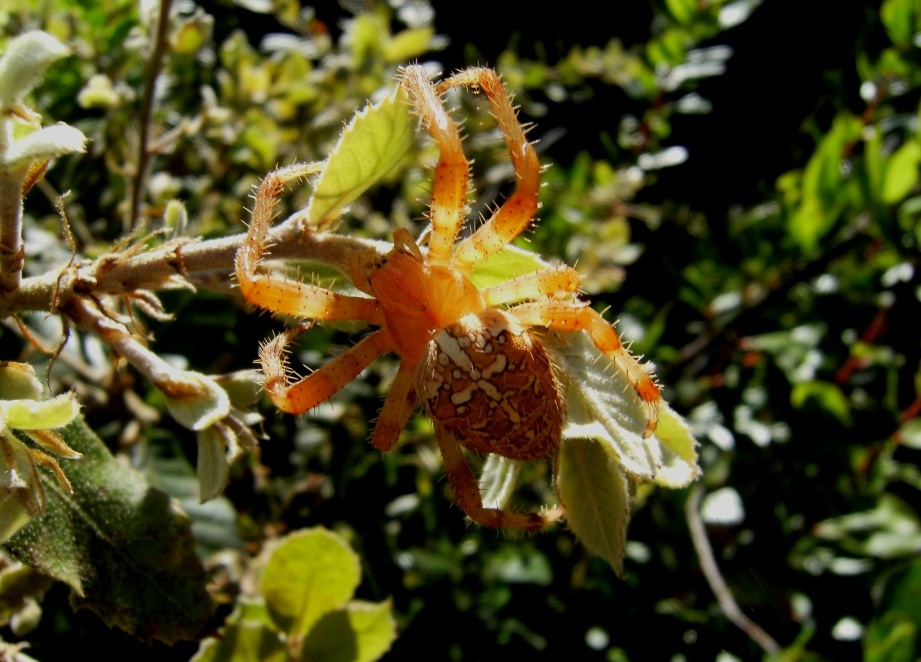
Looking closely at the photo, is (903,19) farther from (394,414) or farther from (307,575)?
(307,575)

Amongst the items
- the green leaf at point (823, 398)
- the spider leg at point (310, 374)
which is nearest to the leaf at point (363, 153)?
the spider leg at point (310, 374)

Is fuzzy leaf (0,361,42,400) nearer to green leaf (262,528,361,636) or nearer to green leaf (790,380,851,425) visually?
green leaf (262,528,361,636)

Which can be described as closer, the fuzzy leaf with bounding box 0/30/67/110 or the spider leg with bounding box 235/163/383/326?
the fuzzy leaf with bounding box 0/30/67/110

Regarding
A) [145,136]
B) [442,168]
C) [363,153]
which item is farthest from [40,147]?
[145,136]

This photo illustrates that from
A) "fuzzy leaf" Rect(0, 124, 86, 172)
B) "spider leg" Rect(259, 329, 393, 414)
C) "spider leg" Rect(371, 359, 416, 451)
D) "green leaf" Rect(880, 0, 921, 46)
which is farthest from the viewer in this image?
"green leaf" Rect(880, 0, 921, 46)

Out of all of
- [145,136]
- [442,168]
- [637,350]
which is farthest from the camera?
[637,350]

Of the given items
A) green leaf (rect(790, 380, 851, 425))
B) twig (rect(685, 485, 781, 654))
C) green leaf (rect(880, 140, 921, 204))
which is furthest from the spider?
green leaf (rect(880, 140, 921, 204))

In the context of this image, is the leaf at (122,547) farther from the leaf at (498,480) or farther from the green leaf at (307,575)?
the leaf at (498,480)
